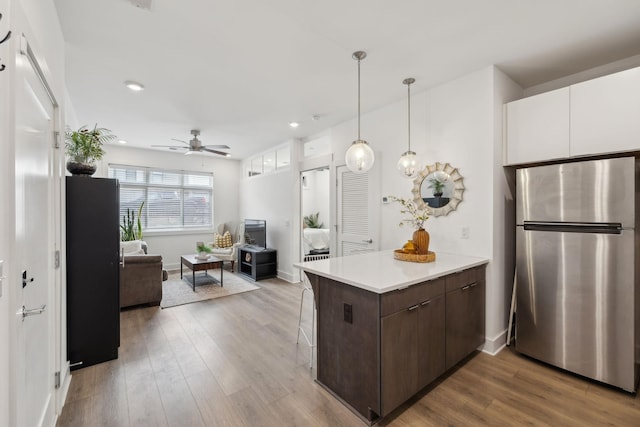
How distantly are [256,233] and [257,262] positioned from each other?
0.83 m

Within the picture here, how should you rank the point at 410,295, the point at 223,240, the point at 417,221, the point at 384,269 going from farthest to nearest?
the point at 223,240
the point at 417,221
the point at 384,269
the point at 410,295

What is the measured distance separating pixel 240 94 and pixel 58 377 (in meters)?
3.17

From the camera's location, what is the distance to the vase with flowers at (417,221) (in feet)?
8.90

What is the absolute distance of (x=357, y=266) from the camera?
2.39 m

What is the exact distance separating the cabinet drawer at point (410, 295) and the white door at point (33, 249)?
5.97ft

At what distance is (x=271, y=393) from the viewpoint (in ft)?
7.16


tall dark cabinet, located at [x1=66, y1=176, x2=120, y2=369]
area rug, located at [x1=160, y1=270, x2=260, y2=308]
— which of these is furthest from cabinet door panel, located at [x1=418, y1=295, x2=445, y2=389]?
area rug, located at [x1=160, y1=270, x2=260, y2=308]

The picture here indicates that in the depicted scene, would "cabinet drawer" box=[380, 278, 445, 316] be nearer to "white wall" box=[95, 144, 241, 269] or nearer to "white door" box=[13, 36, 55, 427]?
"white door" box=[13, 36, 55, 427]

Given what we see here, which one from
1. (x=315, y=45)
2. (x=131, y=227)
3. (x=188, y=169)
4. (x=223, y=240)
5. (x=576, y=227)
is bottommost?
(x=223, y=240)

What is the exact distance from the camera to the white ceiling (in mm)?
2012

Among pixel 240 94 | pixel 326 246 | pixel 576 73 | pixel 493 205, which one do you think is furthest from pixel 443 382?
pixel 326 246

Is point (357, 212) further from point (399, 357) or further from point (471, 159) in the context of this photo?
point (399, 357)

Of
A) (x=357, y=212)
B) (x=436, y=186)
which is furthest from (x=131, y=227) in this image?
(x=436, y=186)

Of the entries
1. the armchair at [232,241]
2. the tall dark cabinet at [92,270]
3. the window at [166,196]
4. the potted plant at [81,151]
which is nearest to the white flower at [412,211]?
the tall dark cabinet at [92,270]
